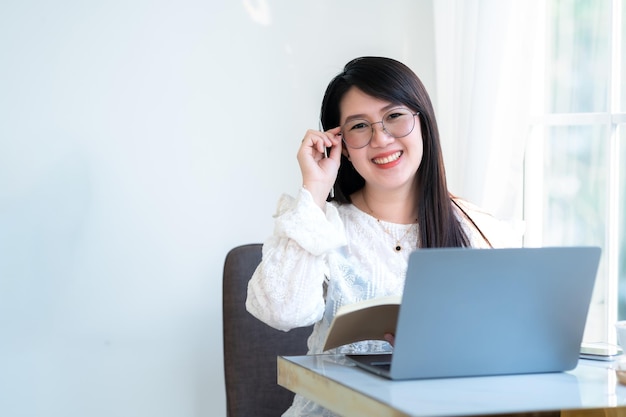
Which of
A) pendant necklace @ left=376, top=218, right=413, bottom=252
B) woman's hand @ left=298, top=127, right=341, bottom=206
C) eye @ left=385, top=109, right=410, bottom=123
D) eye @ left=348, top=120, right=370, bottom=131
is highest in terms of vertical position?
eye @ left=385, top=109, right=410, bottom=123

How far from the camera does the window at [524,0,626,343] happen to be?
2.25 meters

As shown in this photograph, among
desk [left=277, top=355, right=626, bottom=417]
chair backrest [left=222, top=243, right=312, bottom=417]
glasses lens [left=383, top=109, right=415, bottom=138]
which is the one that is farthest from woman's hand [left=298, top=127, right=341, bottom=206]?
desk [left=277, top=355, right=626, bottom=417]

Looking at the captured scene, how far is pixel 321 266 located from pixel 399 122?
0.36 metres

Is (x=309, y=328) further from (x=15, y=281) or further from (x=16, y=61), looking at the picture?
(x=16, y=61)

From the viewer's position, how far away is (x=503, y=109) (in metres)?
2.33

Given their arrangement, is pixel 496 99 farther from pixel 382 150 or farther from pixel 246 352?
pixel 246 352

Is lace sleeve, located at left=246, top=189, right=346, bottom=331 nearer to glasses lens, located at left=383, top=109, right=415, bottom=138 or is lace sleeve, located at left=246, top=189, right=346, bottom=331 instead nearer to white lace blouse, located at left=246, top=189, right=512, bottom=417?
white lace blouse, located at left=246, top=189, right=512, bottom=417

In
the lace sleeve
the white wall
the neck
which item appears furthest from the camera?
the white wall

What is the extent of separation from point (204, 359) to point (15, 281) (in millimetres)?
526

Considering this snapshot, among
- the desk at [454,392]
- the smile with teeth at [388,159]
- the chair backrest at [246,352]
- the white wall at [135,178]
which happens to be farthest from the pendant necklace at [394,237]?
the white wall at [135,178]

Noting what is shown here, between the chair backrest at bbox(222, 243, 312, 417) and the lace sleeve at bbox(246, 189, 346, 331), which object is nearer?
the lace sleeve at bbox(246, 189, 346, 331)

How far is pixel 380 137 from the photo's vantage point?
5.69ft

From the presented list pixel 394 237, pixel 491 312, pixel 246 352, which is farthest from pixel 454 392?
pixel 246 352

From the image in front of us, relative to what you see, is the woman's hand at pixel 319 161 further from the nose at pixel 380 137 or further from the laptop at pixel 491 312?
the laptop at pixel 491 312
